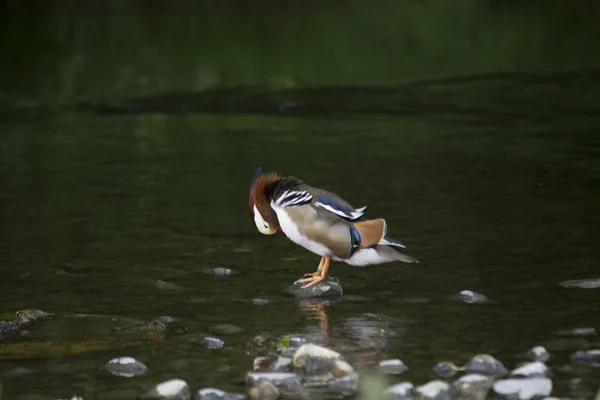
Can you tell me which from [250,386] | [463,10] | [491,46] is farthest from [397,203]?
[463,10]

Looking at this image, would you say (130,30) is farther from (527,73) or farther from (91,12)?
(527,73)

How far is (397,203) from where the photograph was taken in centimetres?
986

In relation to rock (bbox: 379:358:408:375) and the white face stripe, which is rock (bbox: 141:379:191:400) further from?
the white face stripe

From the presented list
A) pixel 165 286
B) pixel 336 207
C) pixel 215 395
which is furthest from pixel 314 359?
pixel 165 286

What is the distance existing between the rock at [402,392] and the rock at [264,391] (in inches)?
19.7

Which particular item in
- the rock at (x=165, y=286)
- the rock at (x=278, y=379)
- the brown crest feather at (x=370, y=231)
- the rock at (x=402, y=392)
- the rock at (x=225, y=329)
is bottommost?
the rock at (x=278, y=379)

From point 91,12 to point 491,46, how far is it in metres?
10.7

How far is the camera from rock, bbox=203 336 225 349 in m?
6.33

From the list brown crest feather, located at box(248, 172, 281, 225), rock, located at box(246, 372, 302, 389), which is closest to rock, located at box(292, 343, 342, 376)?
rock, located at box(246, 372, 302, 389)

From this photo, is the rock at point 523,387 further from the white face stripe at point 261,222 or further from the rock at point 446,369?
the white face stripe at point 261,222

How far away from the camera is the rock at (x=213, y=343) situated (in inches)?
249

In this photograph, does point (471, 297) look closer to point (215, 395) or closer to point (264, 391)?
point (264, 391)

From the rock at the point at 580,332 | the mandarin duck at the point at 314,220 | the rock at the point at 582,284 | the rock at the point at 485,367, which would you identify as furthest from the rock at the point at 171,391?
the rock at the point at 582,284

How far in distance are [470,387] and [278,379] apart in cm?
87
